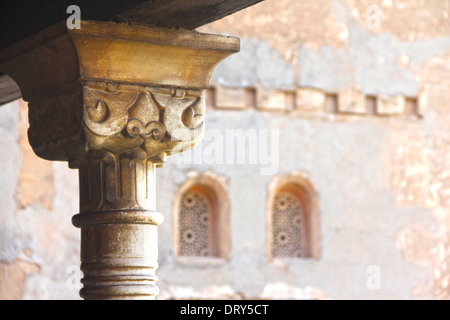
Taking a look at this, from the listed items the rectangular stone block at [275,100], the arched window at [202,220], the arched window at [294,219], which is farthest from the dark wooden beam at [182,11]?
the arched window at [294,219]

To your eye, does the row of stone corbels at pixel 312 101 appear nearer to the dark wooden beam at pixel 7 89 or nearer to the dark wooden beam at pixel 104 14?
the dark wooden beam at pixel 7 89

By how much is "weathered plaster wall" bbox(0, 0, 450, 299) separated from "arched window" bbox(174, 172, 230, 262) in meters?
0.11

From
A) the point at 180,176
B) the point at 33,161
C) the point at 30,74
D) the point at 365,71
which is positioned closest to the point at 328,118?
the point at 365,71

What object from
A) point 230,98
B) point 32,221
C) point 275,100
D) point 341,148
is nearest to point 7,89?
point 32,221

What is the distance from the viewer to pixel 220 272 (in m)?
8.98

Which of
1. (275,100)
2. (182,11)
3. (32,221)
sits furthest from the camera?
(275,100)

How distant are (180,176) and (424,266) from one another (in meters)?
2.97

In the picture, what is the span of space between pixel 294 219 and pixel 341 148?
92 cm

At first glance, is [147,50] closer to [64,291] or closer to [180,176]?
[64,291]

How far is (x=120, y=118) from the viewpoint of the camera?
3197 millimetres

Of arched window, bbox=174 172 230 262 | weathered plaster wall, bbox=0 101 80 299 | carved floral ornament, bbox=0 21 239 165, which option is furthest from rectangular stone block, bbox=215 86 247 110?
carved floral ornament, bbox=0 21 239 165

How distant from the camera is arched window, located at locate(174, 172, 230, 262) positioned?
9.14 metres

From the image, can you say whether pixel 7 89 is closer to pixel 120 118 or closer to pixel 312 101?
pixel 120 118

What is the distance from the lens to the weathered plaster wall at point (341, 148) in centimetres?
917
